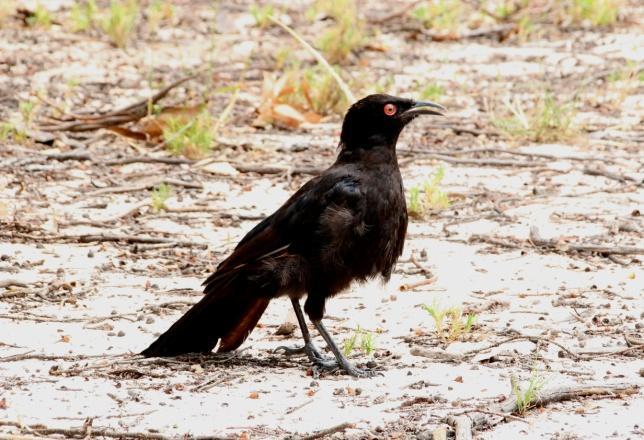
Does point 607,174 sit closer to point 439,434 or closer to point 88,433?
point 439,434

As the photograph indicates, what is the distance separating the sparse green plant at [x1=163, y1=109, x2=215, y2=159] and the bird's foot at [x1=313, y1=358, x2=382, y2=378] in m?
3.65

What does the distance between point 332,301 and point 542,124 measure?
3447mm

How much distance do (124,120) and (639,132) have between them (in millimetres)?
3887

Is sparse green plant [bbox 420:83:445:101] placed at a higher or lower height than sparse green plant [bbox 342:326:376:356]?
higher

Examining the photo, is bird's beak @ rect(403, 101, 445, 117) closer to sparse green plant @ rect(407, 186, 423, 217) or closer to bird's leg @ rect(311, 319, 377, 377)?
bird's leg @ rect(311, 319, 377, 377)

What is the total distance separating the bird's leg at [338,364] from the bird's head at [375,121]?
2.75 feet

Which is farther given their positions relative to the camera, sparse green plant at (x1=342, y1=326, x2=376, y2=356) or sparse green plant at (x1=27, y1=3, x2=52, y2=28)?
sparse green plant at (x1=27, y1=3, x2=52, y2=28)

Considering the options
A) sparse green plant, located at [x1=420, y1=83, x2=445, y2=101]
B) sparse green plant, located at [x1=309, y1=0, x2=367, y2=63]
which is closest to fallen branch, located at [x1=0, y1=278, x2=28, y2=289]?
sparse green plant, located at [x1=420, y1=83, x2=445, y2=101]

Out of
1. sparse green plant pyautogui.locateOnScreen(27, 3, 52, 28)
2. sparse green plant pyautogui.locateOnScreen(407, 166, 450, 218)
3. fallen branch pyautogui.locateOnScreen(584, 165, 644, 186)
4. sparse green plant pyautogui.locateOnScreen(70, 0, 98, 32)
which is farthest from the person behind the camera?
sparse green plant pyautogui.locateOnScreen(27, 3, 52, 28)

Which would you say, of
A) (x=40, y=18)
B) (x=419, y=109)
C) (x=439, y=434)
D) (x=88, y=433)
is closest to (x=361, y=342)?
(x=419, y=109)

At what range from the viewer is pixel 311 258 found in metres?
5.25

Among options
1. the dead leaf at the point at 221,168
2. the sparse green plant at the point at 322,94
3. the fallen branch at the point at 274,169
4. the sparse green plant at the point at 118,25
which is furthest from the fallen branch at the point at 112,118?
the sparse green plant at the point at 118,25

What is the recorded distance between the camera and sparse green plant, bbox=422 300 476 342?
5.43m

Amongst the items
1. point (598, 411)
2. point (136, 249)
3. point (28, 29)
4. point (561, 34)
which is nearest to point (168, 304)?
point (136, 249)
